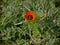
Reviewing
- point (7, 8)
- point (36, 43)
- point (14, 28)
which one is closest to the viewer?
point (36, 43)

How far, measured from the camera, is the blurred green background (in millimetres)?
2453

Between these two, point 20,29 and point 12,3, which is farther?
point 12,3

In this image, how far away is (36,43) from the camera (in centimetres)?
241

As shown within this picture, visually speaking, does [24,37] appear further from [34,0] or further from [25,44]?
[34,0]

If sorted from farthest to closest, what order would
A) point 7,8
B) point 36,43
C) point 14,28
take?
point 7,8, point 14,28, point 36,43

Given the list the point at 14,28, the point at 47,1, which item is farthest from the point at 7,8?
the point at 47,1

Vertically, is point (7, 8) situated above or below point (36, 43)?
above

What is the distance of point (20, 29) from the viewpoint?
256cm

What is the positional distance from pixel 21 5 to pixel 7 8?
18cm

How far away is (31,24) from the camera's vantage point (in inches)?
95.2

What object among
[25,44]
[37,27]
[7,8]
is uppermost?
[7,8]

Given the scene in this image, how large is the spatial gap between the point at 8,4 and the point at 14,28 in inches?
18.6

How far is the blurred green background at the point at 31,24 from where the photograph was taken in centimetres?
245

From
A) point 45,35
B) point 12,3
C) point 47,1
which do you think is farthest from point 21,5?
point 45,35
